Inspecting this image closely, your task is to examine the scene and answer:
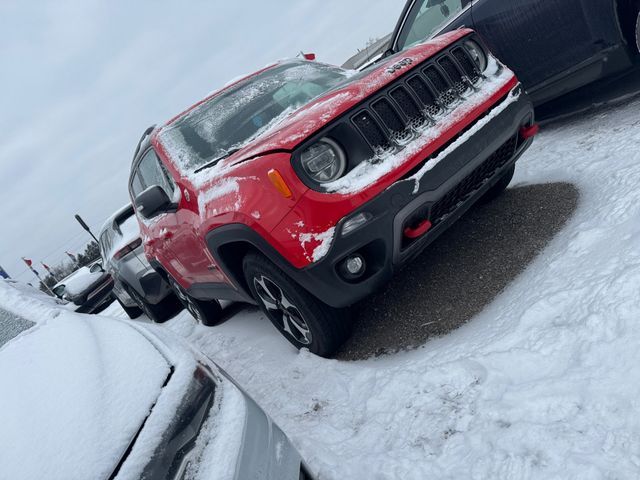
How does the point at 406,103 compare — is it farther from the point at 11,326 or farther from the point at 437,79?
the point at 11,326

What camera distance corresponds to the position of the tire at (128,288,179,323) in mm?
6648

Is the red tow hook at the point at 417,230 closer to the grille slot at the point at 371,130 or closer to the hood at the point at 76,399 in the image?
the grille slot at the point at 371,130

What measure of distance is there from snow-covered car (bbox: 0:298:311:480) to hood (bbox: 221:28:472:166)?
1073 mm

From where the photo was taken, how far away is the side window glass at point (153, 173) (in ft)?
12.0

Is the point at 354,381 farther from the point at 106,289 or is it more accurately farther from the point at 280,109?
the point at 106,289

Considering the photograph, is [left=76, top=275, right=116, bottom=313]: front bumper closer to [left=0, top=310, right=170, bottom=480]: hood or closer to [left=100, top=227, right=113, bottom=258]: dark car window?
[left=100, top=227, right=113, bottom=258]: dark car window

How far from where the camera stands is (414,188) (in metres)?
2.48

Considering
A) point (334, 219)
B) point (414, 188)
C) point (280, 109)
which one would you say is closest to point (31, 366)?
point (334, 219)

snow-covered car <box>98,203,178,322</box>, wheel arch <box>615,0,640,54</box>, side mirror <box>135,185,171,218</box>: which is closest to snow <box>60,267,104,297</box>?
snow-covered car <box>98,203,178,322</box>

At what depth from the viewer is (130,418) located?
4.97ft

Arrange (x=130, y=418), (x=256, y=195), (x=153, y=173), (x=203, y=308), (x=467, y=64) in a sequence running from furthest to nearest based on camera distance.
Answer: (x=203, y=308) → (x=153, y=173) → (x=467, y=64) → (x=256, y=195) → (x=130, y=418)

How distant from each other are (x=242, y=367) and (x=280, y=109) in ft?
6.49

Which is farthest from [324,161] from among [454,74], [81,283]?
[81,283]

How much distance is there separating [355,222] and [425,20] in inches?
148
